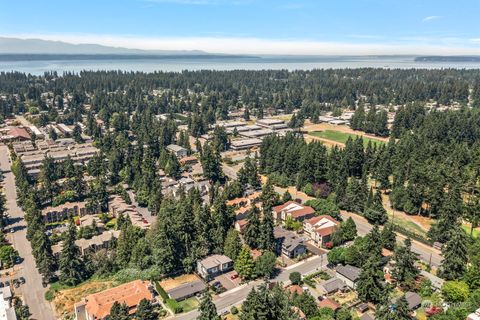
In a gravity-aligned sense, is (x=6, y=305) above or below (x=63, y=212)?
above

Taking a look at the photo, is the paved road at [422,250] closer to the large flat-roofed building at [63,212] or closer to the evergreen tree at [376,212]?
the evergreen tree at [376,212]

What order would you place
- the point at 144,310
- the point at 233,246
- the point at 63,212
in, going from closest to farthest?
1. the point at 144,310
2. the point at 233,246
3. the point at 63,212

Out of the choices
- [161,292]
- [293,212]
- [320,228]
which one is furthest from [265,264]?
[293,212]

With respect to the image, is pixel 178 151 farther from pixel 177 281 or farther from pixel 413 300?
pixel 413 300

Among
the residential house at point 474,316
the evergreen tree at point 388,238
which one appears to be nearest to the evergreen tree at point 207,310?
the residential house at point 474,316

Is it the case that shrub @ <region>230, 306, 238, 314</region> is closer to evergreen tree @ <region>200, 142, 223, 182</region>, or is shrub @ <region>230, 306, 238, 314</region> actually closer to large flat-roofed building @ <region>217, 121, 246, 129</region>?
evergreen tree @ <region>200, 142, 223, 182</region>

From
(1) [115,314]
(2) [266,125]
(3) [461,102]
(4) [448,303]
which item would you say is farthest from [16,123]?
(3) [461,102]

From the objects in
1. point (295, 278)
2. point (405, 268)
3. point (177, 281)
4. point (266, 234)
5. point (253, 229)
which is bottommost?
point (177, 281)
